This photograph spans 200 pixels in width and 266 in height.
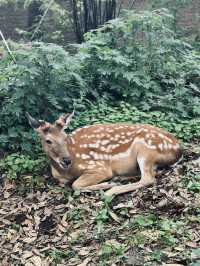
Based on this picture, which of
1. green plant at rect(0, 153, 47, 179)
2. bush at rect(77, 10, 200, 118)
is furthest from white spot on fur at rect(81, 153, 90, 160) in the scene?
bush at rect(77, 10, 200, 118)

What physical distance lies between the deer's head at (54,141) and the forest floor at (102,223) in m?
0.33

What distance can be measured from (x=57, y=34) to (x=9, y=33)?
86.4 inches

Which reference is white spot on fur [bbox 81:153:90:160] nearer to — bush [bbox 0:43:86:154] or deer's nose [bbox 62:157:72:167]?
deer's nose [bbox 62:157:72:167]

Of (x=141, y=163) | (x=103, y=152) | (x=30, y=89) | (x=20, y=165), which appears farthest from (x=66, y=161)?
(x=30, y=89)

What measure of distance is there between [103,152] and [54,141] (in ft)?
2.10

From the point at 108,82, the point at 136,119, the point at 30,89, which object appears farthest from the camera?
the point at 108,82

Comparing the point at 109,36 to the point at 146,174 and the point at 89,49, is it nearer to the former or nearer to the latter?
the point at 89,49

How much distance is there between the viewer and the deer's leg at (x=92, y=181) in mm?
6699

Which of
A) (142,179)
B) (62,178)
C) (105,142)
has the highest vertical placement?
(105,142)

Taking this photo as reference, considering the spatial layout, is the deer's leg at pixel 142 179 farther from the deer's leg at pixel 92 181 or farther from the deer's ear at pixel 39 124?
the deer's ear at pixel 39 124

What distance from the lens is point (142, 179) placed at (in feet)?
21.7

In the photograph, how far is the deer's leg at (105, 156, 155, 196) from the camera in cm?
648

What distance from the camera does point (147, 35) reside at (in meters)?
9.14

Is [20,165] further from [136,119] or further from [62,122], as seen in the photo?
[136,119]
